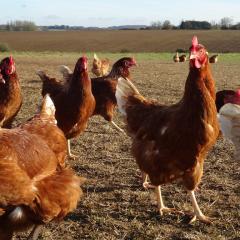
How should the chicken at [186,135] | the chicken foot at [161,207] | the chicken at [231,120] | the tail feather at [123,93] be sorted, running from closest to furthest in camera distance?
the chicken at [231,120], the chicken at [186,135], the chicken foot at [161,207], the tail feather at [123,93]

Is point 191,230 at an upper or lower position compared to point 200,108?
lower

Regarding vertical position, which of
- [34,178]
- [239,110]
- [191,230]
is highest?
[239,110]

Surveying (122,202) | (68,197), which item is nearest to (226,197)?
(122,202)

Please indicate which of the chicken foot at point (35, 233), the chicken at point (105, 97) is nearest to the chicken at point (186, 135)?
the chicken foot at point (35, 233)

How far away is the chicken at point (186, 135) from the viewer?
379cm

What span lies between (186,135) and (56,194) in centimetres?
132

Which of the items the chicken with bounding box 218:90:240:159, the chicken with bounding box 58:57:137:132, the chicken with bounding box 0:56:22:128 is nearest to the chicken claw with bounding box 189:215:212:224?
the chicken with bounding box 218:90:240:159

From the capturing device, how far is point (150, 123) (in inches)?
171

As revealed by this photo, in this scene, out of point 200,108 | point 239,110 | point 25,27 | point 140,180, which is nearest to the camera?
point 239,110

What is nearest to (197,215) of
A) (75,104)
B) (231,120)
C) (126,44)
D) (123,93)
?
(231,120)

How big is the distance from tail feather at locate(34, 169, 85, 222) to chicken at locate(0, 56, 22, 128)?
96.8 inches

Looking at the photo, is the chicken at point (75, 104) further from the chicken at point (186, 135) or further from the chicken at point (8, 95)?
the chicken at point (186, 135)

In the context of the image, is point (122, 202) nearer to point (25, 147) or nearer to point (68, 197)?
point (68, 197)

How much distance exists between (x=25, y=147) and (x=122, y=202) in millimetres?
1474
